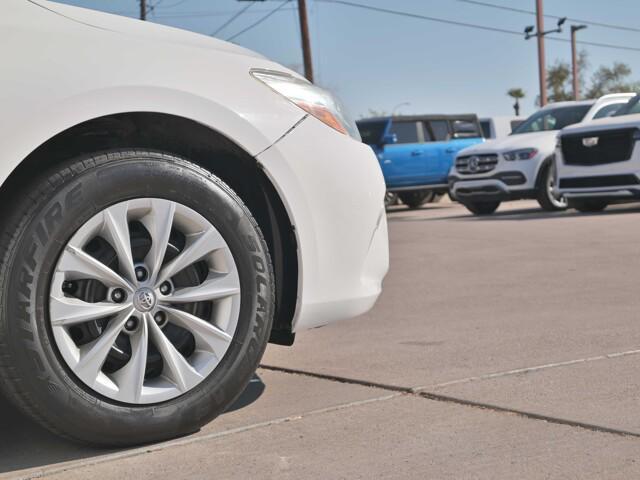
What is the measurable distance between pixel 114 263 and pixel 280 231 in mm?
652

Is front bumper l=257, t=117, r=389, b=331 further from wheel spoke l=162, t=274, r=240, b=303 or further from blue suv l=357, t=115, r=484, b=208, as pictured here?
blue suv l=357, t=115, r=484, b=208

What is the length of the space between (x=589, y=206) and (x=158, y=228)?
11970mm

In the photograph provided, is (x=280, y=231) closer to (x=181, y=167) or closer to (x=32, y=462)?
(x=181, y=167)

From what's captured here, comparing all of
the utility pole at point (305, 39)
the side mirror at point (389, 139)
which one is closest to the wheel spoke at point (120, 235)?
the side mirror at point (389, 139)

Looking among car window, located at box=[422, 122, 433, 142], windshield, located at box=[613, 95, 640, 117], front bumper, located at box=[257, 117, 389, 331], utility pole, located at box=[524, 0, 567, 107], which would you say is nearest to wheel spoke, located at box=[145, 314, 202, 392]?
front bumper, located at box=[257, 117, 389, 331]

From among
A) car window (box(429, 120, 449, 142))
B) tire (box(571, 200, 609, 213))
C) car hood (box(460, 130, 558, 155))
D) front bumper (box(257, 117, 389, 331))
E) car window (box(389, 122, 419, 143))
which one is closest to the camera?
front bumper (box(257, 117, 389, 331))

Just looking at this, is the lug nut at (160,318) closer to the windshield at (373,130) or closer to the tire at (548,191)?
the tire at (548,191)

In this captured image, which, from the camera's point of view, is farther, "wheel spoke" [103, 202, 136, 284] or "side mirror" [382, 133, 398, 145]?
"side mirror" [382, 133, 398, 145]

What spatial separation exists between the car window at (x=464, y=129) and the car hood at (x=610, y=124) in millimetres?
6864

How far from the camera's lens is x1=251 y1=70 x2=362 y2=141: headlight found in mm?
3363

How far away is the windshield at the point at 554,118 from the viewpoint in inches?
595

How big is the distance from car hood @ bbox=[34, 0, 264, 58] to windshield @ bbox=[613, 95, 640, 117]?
10.8m

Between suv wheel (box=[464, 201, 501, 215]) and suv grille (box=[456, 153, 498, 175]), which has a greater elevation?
suv grille (box=[456, 153, 498, 175])

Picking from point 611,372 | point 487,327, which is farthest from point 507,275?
point 611,372
